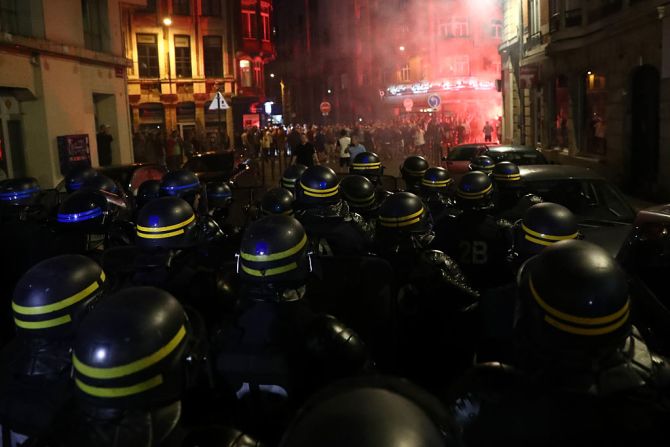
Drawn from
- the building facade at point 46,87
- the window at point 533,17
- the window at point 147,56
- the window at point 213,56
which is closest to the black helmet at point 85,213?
the building facade at point 46,87

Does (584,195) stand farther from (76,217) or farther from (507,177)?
(76,217)

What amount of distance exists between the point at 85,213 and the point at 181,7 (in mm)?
37072

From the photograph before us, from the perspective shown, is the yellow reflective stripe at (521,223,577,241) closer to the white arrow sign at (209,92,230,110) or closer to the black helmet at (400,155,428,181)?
the black helmet at (400,155,428,181)

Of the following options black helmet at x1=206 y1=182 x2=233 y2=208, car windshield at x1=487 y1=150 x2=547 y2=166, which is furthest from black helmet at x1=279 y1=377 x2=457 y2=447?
car windshield at x1=487 y1=150 x2=547 y2=166

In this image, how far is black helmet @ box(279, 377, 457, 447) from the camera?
4.35ft

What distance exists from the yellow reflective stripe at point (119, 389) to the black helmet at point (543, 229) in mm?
2299

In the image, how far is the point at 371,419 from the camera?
Answer: 53.4 inches

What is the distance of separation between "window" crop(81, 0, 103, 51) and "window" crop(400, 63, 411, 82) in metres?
39.2

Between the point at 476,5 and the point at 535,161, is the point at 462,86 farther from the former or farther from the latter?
the point at 535,161

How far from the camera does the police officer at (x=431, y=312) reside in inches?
152

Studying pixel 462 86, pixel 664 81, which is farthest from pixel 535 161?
pixel 462 86

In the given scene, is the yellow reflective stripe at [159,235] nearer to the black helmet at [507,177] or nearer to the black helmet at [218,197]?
the black helmet at [218,197]

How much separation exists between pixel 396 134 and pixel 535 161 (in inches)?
723

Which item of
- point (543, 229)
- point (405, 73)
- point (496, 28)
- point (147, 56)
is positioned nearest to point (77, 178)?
point (543, 229)
